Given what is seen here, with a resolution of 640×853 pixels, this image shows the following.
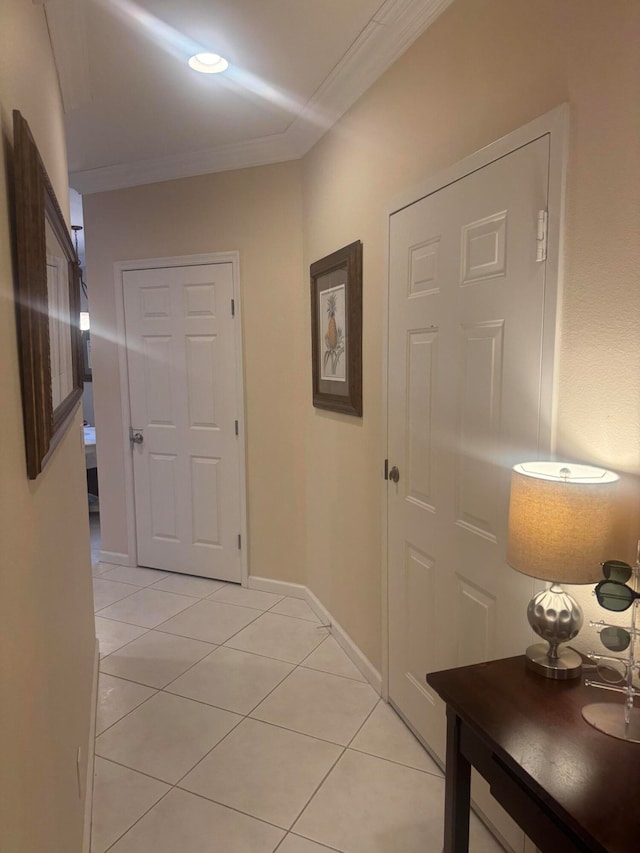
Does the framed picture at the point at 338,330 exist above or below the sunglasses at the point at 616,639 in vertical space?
above

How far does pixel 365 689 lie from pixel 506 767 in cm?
149

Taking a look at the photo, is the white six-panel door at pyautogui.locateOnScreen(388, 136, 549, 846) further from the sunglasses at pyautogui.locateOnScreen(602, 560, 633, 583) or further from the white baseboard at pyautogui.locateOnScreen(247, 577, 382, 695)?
the sunglasses at pyautogui.locateOnScreen(602, 560, 633, 583)

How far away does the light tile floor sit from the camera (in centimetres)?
178

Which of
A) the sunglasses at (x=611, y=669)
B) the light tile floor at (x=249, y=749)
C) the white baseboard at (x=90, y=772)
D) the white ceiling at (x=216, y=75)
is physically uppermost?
the white ceiling at (x=216, y=75)

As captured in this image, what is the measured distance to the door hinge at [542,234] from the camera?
1433mm

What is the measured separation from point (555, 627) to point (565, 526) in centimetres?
27

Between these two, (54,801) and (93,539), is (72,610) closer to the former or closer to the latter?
(54,801)

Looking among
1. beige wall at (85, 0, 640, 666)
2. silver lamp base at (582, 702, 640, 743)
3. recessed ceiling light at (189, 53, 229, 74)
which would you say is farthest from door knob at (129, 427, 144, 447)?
silver lamp base at (582, 702, 640, 743)

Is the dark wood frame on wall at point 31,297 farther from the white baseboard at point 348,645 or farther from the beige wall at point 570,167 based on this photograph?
the white baseboard at point 348,645

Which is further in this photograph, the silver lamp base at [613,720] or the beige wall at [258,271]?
the beige wall at [258,271]

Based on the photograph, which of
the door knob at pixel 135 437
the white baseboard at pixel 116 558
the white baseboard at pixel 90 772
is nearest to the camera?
the white baseboard at pixel 90 772

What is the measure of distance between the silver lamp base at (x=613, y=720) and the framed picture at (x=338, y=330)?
1.60 meters

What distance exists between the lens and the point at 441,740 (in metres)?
2.02

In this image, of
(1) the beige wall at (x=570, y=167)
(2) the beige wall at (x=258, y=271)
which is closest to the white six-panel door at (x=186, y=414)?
(2) the beige wall at (x=258, y=271)
